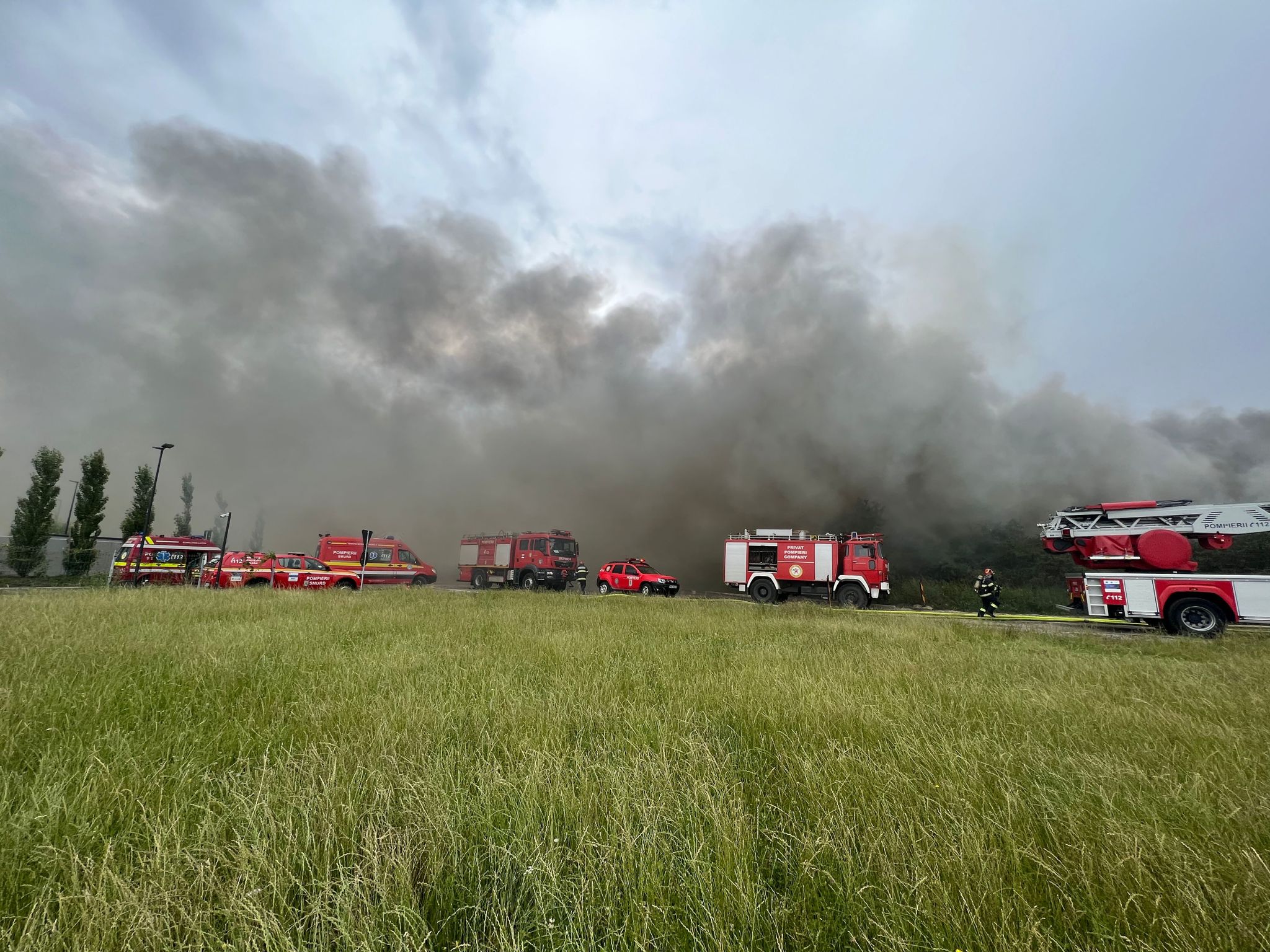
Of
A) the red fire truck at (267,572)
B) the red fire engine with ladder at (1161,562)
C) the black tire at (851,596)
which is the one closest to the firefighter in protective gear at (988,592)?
the red fire engine with ladder at (1161,562)

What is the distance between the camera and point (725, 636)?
9.55m

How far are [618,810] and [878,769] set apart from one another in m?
1.58

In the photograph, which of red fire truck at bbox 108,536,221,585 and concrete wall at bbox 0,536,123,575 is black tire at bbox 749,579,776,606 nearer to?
red fire truck at bbox 108,536,221,585

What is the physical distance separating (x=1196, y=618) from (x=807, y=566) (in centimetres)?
1276

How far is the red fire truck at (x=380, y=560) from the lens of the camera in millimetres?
26188

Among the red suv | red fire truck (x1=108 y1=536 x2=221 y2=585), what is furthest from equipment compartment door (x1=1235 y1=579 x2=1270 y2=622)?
red fire truck (x1=108 y1=536 x2=221 y2=585)

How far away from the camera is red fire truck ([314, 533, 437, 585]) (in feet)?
85.9

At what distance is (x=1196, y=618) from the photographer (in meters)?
13.4

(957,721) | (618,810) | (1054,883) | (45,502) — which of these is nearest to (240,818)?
(618,810)

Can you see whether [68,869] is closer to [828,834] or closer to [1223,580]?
[828,834]

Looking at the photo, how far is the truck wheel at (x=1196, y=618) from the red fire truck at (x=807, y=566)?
33.9 feet

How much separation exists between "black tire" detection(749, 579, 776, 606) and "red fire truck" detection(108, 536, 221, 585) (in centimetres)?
2489

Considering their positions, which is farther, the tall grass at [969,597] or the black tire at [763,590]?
the tall grass at [969,597]

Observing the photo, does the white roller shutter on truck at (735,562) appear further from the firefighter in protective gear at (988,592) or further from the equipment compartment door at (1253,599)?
the equipment compartment door at (1253,599)
